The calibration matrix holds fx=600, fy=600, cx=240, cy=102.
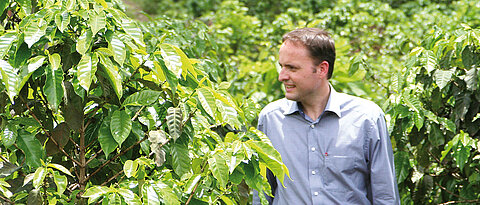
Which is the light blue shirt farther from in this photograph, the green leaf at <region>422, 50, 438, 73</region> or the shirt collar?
the green leaf at <region>422, 50, 438, 73</region>

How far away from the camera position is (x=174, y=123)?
2.23m

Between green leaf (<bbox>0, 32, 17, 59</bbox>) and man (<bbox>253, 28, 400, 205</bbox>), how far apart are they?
1.40 metres

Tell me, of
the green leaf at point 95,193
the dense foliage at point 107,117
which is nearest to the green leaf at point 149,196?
the dense foliage at point 107,117

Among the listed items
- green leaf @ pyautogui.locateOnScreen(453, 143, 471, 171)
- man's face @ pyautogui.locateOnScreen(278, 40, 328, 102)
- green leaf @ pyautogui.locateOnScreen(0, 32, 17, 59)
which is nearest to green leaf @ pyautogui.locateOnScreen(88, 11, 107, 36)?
green leaf @ pyautogui.locateOnScreen(0, 32, 17, 59)

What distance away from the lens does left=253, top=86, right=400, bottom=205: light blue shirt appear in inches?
120

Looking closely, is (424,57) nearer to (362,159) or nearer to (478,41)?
(478,41)

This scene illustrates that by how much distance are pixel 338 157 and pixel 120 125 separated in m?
1.28

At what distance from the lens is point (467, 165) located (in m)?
3.76

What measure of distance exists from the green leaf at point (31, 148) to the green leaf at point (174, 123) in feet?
1.60

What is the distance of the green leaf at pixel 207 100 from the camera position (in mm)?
2166

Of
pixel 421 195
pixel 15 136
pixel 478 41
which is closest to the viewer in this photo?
pixel 15 136

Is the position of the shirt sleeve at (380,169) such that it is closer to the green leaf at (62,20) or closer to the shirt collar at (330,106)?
the shirt collar at (330,106)

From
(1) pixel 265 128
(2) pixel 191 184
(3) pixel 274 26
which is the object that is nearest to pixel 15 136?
(2) pixel 191 184

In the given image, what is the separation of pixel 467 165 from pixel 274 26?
4251 millimetres
